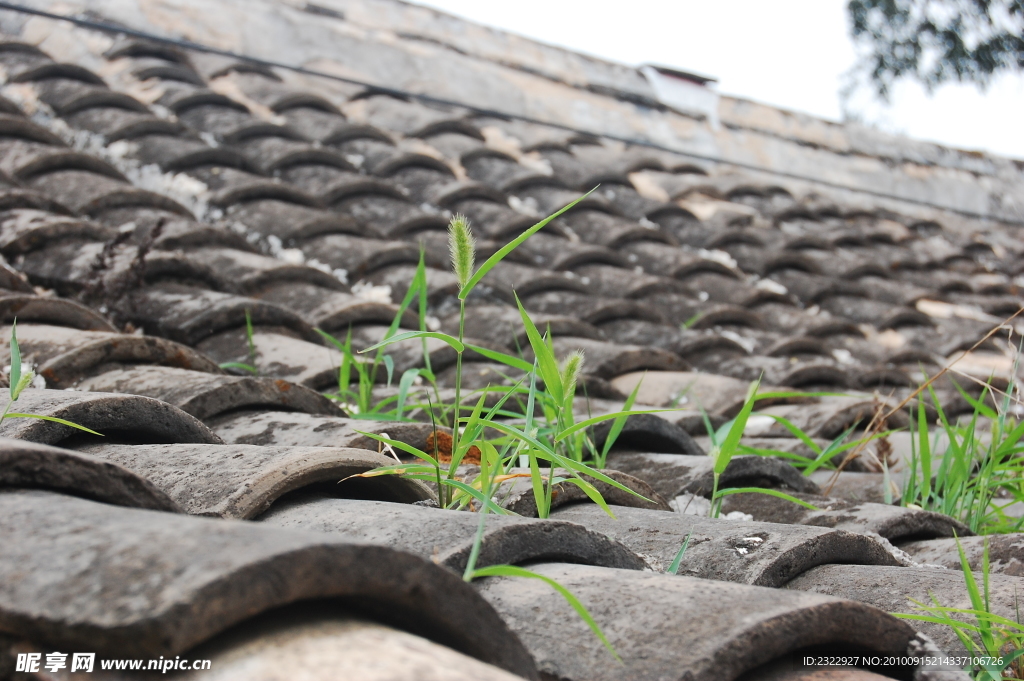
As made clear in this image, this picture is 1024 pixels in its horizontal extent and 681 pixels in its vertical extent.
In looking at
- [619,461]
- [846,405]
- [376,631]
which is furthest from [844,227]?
[376,631]

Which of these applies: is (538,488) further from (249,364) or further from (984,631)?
(249,364)

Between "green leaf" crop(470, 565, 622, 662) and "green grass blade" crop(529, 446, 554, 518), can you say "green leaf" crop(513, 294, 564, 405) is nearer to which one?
"green grass blade" crop(529, 446, 554, 518)

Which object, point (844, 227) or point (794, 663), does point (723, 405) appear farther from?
point (844, 227)

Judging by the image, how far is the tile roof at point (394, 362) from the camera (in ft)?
2.02

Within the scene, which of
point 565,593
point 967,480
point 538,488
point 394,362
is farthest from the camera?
point 394,362

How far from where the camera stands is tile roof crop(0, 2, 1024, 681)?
62 cm

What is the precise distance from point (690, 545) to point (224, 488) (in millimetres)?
571

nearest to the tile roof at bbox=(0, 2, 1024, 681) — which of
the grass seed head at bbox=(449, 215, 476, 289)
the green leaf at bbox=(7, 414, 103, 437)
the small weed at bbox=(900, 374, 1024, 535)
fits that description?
the green leaf at bbox=(7, 414, 103, 437)

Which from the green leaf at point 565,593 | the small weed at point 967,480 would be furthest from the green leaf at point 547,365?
the small weed at point 967,480

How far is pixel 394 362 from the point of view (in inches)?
80.8

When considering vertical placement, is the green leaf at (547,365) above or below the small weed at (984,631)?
above

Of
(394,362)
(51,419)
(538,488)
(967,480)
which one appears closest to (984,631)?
(538,488)

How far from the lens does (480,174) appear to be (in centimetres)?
362

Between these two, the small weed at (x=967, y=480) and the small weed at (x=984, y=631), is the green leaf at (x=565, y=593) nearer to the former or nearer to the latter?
the small weed at (x=984, y=631)
